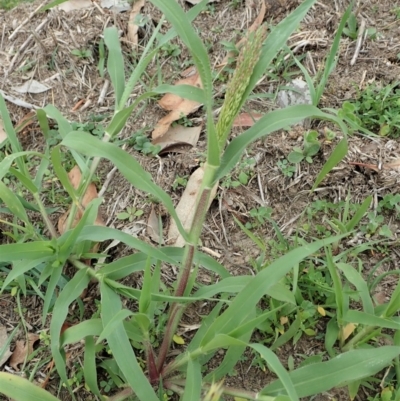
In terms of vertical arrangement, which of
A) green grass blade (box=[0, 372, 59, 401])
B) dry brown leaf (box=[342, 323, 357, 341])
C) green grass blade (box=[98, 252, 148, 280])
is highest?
green grass blade (box=[98, 252, 148, 280])

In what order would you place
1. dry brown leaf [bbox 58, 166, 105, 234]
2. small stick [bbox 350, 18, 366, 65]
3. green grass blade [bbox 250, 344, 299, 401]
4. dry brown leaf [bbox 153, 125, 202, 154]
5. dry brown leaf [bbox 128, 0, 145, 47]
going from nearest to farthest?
green grass blade [bbox 250, 344, 299, 401], dry brown leaf [bbox 58, 166, 105, 234], dry brown leaf [bbox 153, 125, 202, 154], small stick [bbox 350, 18, 366, 65], dry brown leaf [bbox 128, 0, 145, 47]

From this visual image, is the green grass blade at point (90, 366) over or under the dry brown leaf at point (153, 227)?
under

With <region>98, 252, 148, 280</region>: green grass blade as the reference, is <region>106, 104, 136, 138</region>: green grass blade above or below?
above

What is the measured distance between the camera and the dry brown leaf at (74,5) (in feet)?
7.27

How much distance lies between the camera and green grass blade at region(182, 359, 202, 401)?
105 cm

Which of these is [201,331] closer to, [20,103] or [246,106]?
[246,106]

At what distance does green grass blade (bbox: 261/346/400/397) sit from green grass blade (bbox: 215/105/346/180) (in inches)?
19.3

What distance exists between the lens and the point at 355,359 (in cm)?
112

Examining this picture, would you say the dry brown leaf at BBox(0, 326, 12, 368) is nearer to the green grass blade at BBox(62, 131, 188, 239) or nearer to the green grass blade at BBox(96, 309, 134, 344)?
the green grass blade at BBox(96, 309, 134, 344)

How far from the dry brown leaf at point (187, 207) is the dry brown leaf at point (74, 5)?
1045mm

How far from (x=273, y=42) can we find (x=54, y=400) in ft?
3.17

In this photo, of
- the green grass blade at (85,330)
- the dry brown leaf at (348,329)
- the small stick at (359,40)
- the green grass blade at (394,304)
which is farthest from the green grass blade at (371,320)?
the small stick at (359,40)

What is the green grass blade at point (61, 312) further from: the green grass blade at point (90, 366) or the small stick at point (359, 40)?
the small stick at point (359, 40)

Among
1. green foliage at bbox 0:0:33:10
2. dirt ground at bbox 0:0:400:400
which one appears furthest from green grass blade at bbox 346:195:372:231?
green foliage at bbox 0:0:33:10
